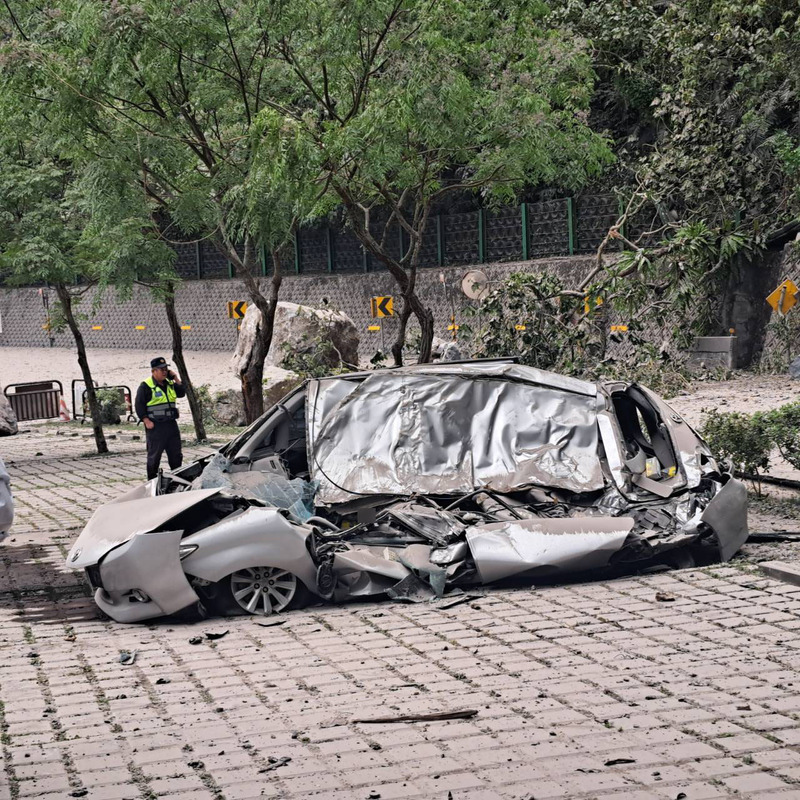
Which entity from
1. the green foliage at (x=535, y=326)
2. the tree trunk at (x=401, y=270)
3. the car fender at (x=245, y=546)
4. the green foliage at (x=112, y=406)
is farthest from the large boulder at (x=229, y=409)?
the car fender at (x=245, y=546)

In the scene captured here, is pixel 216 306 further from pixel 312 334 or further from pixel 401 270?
pixel 401 270

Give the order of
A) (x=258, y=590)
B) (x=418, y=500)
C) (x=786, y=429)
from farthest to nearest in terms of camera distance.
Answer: (x=786, y=429), (x=418, y=500), (x=258, y=590)

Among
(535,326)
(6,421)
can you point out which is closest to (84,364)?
(6,421)

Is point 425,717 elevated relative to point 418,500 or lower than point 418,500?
lower

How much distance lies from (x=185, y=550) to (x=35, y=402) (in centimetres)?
2005

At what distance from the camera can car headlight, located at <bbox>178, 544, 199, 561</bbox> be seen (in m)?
7.73

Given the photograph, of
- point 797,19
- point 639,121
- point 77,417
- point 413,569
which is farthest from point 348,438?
point 639,121

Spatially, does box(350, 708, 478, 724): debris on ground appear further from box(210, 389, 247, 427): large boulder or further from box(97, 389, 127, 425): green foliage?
box(97, 389, 127, 425): green foliage

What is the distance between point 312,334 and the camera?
24188 mm

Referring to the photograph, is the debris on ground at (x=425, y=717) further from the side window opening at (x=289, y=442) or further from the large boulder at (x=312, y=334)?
the large boulder at (x=312, y=334)

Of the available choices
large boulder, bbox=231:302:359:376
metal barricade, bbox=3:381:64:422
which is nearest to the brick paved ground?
large boulder, bbox=231:302:359:376

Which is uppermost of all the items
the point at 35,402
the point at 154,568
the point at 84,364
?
the point at 84,364

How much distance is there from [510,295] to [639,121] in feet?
46.8

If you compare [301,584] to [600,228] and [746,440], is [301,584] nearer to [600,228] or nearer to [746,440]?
[746,440]
